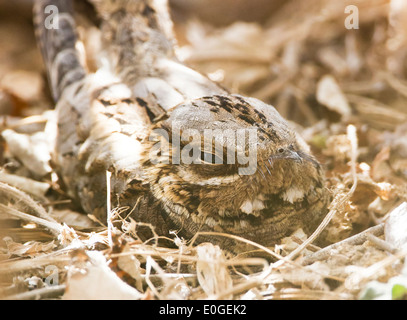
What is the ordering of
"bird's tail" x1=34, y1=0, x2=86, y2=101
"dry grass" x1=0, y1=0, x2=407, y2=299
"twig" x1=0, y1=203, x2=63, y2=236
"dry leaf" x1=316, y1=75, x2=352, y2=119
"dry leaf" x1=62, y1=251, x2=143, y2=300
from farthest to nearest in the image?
"dry leaf" x1=316, y1=75, x2=352, y2=119, "bird's tail" x1=34, y1=0, x2=86, y2=101, "twig" x1=0, y1=203, x2=63, y2=236, "dry grass" x1=0, y1=0, x2=407, y2=299, "dry leaf" x1=62, y1=251, x2=143, y2=300

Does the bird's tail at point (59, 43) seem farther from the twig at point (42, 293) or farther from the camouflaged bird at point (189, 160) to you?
the twig at point (42, 293)

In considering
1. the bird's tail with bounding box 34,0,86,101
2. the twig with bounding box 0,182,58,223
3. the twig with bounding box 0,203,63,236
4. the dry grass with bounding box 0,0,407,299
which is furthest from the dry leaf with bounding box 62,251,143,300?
the bird's tail with bounding box 34,0,86,101

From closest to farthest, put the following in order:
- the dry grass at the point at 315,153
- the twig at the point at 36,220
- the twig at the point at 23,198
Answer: the dry grass at the point at 315,153 < the twig at the point at 36,220 < the twig at the point at 23,198

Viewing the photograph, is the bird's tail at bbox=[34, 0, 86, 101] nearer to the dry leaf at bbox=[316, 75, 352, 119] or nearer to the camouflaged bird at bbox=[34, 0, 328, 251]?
the camouflaged bird at bbox=[34, 0, 328, 251]

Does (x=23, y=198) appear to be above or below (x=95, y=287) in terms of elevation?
above

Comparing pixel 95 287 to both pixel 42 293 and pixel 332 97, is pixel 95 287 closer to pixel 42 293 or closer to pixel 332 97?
pixel 42 293

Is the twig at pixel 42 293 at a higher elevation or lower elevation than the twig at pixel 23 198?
lower

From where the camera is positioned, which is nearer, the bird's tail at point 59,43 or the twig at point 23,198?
the twig at point 23,198

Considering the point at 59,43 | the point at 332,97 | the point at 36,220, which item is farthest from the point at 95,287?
the point at 332,97

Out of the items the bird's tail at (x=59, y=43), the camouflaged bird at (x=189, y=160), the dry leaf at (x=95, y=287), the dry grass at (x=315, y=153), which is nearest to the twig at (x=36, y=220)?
the dry grass at (x=315, y=153)
